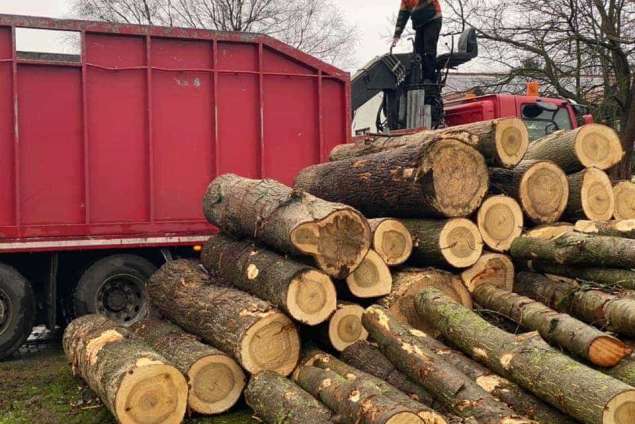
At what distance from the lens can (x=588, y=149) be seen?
720cm

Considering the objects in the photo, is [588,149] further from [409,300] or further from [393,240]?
[409,300]

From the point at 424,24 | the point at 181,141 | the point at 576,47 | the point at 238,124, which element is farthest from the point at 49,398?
the point at 576,47

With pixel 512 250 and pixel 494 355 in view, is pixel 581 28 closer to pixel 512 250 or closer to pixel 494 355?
pixel 512 250

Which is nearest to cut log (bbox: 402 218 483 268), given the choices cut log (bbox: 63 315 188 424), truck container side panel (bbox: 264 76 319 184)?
cut log (bbox: 63 315 188 424)

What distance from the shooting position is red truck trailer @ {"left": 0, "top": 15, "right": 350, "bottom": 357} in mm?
7652

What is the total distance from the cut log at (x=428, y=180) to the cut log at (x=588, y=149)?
1.29 meters

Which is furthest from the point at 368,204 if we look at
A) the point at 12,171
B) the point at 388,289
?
the point at 12,171

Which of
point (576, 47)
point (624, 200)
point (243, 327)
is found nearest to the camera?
point (243, 327)

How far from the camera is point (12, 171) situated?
762 centimetres

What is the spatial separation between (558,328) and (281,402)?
2.10 metres

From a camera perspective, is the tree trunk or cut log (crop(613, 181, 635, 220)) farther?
cut log (crop(613, 181, 635, 220))

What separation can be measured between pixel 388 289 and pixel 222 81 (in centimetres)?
384

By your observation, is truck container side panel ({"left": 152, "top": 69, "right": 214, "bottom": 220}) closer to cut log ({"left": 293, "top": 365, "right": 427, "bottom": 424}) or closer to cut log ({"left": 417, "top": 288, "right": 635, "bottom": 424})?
cut log ({"left": 293, "top": 365, "right": 427, "bottom": 424})

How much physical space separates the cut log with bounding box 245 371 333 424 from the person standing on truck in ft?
20.7
